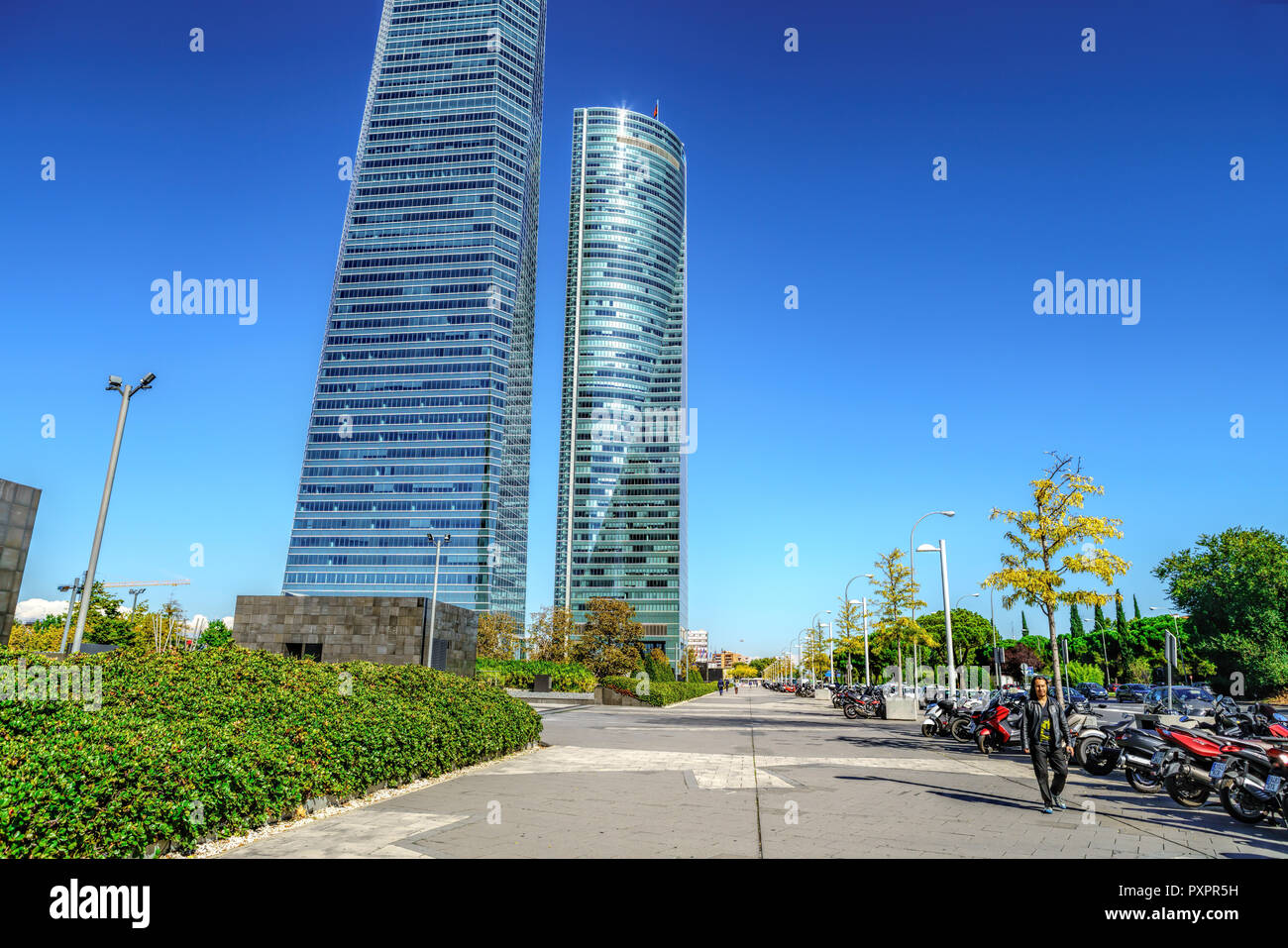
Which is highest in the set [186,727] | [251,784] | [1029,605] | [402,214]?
[402,214]

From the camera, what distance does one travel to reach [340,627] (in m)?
35.8

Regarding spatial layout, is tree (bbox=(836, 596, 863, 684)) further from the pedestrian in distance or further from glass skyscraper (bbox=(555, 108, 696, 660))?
glass skyscraper (bbox=(555, 108, 696, 660))

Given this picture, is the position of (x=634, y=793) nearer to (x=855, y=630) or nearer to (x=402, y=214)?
(x=855, y=630)

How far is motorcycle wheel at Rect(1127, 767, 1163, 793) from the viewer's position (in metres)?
11.5

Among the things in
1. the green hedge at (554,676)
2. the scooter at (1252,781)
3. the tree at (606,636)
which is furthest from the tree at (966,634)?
the scooter at (1252,781)

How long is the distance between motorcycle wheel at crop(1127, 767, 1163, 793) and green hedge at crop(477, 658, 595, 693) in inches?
1610

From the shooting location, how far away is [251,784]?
725 centimetres

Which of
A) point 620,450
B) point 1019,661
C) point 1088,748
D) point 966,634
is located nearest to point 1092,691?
point 1019,661

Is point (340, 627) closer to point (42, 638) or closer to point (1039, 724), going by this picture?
point (1039, 724)

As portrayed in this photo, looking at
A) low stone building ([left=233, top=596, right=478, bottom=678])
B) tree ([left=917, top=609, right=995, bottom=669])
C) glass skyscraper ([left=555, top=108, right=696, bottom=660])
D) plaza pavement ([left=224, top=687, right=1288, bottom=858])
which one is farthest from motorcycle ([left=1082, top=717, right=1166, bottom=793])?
glass skyscraper ([left=555, top=108, right=696, bottom=660])

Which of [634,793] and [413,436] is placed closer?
[634,793]
